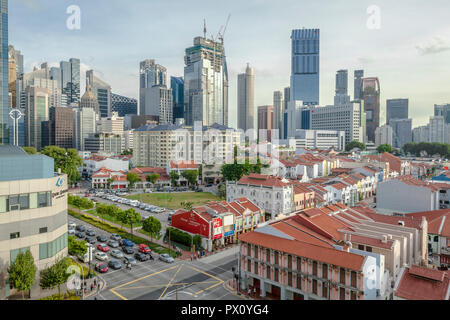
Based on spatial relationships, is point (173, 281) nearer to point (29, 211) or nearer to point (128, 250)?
point (128, 250)

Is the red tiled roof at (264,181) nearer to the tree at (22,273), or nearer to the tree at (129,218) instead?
the tree at (129,218)

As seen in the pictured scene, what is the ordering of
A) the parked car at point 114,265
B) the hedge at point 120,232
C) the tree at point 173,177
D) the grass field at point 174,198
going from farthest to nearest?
the tree at point 173,177 → the grass field at point 174,198 → the hedge at point 120,232 → the parked car at point 114,265

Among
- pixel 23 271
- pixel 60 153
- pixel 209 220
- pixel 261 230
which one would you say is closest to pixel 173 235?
pixel 209 220

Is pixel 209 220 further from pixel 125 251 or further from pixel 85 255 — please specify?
pixel 85 255

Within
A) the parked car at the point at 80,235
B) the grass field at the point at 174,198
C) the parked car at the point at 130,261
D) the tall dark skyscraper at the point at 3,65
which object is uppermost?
the tall dark skyscraper at the point at 3,65

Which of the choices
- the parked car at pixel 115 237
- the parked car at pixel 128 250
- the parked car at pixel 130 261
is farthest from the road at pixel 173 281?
the parked car at pixel 115 237

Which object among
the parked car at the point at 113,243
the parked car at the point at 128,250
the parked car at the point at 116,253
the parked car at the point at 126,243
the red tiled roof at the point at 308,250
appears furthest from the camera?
the parked car at the point at 113,243

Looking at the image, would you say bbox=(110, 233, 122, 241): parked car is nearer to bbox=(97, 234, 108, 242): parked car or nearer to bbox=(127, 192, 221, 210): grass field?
bbox=(97, 234, 108, 242): parked car
